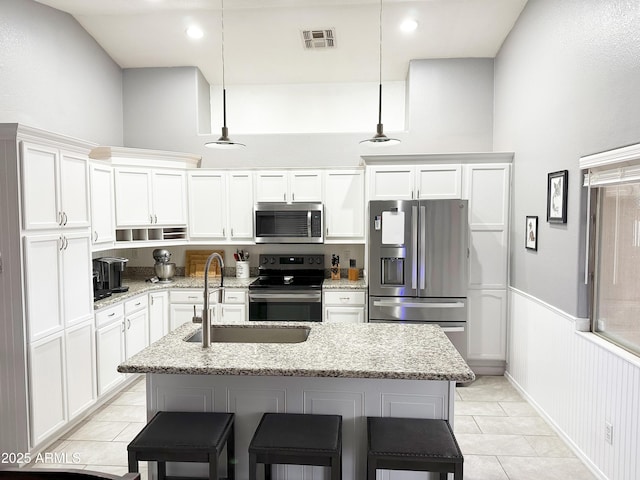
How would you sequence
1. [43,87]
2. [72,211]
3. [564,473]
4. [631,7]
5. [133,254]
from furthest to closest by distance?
[133,254], [43,87], [72,211], [564,473], [631,7]

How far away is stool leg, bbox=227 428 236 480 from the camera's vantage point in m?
2.20

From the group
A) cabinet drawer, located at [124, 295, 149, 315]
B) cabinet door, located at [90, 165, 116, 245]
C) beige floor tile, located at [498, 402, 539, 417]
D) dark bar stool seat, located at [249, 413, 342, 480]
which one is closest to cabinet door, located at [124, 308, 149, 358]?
cabinet drawer, located at [124, 295, 149, 315]

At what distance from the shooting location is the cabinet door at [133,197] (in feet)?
13.9

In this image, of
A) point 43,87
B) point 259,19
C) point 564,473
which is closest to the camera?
point 564,473

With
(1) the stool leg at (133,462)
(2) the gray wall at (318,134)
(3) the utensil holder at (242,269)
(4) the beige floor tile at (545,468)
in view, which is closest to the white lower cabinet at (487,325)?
(4) the beige floor tile at (545,468)

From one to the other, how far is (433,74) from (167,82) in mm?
3031

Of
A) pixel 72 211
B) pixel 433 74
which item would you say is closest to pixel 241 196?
pixel 72 211

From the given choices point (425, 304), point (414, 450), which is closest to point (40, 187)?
point (414, 450)

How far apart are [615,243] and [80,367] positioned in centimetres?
381

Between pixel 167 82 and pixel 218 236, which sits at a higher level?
pixel 167 82

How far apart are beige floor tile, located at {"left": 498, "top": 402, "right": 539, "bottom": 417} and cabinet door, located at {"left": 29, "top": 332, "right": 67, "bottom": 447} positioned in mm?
3428

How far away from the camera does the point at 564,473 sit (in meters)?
2.68

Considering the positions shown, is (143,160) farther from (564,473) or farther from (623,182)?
(564,473)

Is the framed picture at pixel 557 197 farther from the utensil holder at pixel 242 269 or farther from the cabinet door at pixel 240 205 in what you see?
the utensil holder at pixel 242 269
